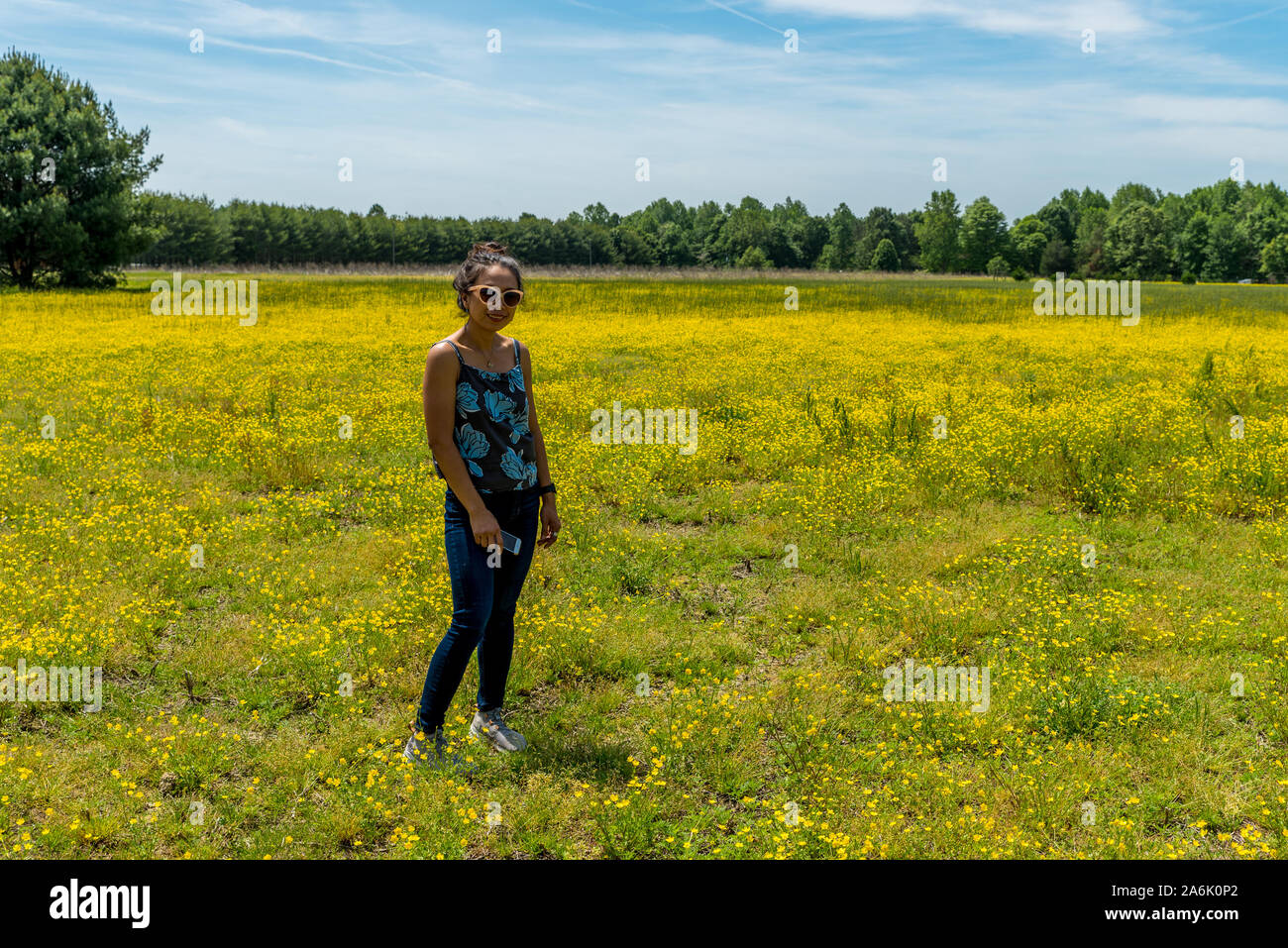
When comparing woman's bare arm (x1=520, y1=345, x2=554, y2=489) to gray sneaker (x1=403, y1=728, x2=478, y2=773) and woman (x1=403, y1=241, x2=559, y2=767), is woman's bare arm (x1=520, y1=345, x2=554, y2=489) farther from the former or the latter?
gray sneaker (x1=403, y1=728, x2=478, y2=773)

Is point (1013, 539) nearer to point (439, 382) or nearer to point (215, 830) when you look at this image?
point (439, 382)

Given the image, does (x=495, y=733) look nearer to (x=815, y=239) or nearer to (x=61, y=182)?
(x=61, y=182)

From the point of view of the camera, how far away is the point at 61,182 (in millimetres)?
47094

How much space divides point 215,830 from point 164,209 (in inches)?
5150

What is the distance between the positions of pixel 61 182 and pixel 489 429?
55120mm

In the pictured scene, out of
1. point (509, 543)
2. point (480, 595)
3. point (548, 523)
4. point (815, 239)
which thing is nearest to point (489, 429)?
point (509, 543)

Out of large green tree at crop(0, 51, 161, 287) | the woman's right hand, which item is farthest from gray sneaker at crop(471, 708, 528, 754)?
large green tree at crop(0, 51, 161, 287)

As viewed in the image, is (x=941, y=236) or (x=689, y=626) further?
(x=941, y=236)

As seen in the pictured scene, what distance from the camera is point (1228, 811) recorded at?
4445 mm

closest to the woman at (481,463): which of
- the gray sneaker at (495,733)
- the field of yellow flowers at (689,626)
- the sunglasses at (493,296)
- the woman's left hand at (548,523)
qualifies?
the sunglasses at (493,296)

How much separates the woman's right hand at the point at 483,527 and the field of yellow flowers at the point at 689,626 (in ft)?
4.46

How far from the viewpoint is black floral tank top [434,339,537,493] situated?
4.40 meters

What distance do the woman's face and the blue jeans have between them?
89cm

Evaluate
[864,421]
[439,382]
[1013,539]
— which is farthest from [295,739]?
[864,421]
